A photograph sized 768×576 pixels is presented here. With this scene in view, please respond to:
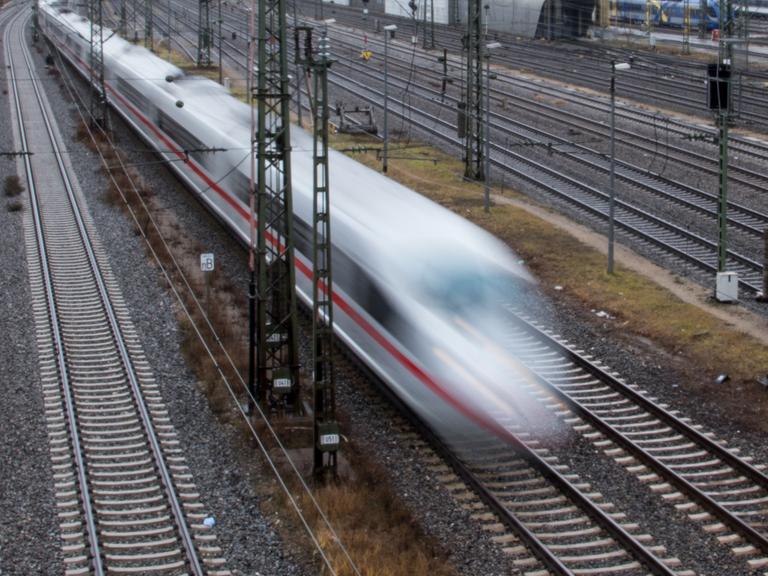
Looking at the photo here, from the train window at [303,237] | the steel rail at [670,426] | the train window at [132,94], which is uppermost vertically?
the train window at [132,94]

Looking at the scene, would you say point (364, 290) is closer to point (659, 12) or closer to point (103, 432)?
point (103, 432)

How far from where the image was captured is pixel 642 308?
20.4m

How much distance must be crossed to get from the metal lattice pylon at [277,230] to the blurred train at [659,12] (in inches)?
2085

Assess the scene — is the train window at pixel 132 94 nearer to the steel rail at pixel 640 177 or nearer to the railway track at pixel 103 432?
the railway track at pixel 103 432

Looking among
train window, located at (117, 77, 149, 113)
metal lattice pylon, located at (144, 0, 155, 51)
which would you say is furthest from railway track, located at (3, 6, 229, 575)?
metal lattice pylon, located at (144, 0, 155, 51)

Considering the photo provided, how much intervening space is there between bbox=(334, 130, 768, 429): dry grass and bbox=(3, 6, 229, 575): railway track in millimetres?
7697

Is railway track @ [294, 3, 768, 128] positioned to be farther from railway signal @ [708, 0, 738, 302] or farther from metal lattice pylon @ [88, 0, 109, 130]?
railway signal @ [708, 0, 738, 302]

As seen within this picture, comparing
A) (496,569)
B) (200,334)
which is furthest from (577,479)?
(200,334)

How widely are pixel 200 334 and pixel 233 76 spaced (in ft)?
120

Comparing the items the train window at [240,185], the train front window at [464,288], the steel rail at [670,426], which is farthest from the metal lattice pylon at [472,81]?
the train front window at [464,288]

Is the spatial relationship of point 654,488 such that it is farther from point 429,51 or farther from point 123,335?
point 429,51

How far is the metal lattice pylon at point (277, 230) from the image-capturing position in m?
14.8

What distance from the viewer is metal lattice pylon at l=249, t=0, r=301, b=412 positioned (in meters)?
14.8

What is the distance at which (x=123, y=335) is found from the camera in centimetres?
1950
